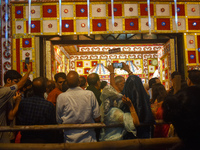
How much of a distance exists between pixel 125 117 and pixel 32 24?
21.7ft

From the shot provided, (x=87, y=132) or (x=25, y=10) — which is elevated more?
(x=25, y=10)

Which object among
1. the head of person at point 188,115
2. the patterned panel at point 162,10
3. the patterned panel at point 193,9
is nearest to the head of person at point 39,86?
the head of person at point 188,115

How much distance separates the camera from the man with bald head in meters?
2.74

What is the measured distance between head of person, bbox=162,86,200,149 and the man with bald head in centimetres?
159

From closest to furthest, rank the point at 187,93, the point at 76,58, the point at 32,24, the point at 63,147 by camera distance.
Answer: the point at 187,93, the point at 63,147, the point at 32,24, the point at 76,58

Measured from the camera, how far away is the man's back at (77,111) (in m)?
2.74

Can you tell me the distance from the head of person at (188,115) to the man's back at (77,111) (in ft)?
5.21

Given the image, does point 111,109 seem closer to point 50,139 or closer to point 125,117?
point 125,117

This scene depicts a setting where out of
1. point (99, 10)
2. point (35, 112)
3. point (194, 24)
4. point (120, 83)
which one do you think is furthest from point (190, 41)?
point (35, 112)

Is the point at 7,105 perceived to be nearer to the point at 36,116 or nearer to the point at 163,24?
the point at 36,116

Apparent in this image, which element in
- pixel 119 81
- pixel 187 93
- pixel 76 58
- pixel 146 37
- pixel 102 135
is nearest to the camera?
pixel 187 93

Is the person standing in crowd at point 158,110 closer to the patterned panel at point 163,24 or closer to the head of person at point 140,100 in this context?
the head of person at point 140,100

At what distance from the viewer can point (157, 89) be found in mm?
3545

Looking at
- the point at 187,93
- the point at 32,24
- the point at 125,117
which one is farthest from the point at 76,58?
the point at 187,93
